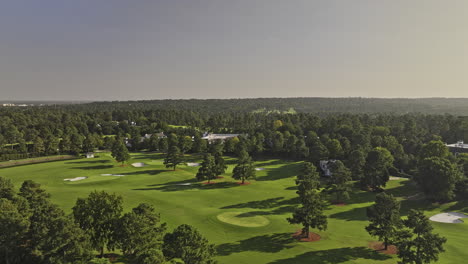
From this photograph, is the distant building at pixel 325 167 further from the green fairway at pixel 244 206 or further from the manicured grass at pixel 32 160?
the manicured grass at pixel 32 160

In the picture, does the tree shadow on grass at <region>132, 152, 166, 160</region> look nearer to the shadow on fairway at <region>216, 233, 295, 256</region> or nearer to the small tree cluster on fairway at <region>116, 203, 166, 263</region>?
the shadow on fairway at <region>216, 233, 295, 256</region>

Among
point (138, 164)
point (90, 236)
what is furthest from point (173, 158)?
point (90, 236)

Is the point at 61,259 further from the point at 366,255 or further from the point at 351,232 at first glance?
the point at 351,232

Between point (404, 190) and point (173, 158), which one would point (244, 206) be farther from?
point (404, 190)

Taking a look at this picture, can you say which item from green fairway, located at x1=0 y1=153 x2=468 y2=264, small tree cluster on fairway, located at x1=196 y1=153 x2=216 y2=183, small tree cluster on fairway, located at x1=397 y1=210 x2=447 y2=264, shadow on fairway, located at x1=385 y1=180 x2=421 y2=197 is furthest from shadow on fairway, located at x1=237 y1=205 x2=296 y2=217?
shadow on fairway, located at x1=385 y1=180 x2=421 y2=197

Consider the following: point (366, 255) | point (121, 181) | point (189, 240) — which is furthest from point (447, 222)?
point (121, 181)

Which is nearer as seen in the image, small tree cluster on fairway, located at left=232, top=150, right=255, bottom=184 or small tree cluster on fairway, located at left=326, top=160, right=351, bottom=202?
small tree cluster on fairway, located at left=326, top=160, right=351, bottom=202

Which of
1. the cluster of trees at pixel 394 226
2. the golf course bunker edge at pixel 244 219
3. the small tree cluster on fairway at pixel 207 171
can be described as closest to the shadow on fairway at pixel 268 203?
the golf course bunker edge at pixel 244 219
